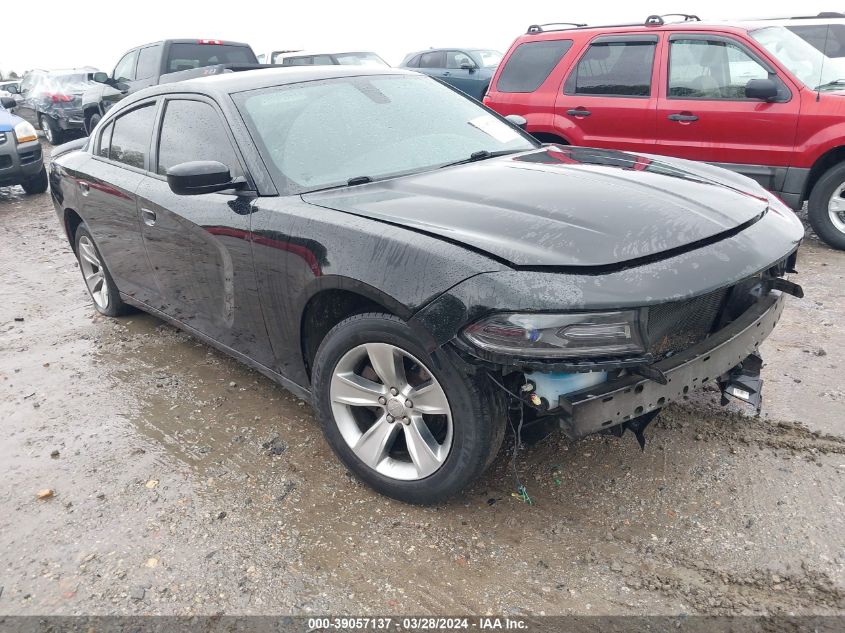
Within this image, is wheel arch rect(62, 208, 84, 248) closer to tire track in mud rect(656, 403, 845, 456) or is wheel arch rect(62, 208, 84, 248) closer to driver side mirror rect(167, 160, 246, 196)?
driver side mirror rect(167, 160, 246, 196)

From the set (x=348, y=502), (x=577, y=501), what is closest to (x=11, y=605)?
(x=348, y=502)

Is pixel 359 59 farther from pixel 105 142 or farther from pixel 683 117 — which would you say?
pixel 105 142

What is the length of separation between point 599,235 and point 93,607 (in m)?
2.14

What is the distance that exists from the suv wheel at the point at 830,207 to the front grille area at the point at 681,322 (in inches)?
149

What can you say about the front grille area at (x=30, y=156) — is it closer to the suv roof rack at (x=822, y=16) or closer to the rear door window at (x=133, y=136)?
the rear door window at (x=133, y=136)

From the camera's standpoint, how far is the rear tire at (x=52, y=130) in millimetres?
14734

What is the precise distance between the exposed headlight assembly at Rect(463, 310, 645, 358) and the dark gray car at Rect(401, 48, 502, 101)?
11.4 meters

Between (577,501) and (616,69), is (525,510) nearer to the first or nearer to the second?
(577,501)

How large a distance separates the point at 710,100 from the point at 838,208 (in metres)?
1.38

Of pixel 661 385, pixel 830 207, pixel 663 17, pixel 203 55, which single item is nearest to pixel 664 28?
pixel 663 17

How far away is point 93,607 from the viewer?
229 cm

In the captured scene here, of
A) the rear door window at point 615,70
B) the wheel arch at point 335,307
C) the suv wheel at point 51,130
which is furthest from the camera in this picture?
the suv wheel at point 51,130

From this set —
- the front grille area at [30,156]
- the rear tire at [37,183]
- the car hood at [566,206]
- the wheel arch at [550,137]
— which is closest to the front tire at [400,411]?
the car hood at [566,206]

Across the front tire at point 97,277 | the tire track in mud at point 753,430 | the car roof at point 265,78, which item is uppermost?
the car roof at point 265,78
